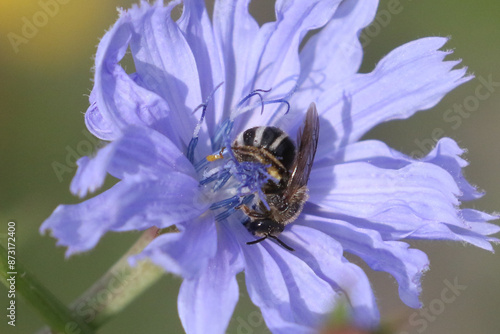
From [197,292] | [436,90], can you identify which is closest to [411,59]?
[436,90]

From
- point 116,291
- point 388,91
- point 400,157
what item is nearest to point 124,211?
point 116,291

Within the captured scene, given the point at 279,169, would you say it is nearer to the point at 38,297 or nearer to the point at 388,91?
the point at 388,91

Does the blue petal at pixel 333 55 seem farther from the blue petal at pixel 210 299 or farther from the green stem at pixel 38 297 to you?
the green stem at pixel 38 297

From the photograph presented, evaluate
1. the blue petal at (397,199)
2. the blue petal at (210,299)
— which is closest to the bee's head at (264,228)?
the blue petal at (210,299)

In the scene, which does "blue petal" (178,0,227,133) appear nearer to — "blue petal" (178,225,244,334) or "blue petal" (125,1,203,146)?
"blue petal" (125,1,203,146)

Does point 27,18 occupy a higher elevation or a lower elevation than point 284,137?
higher

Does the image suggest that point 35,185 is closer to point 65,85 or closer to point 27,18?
point 65,85
